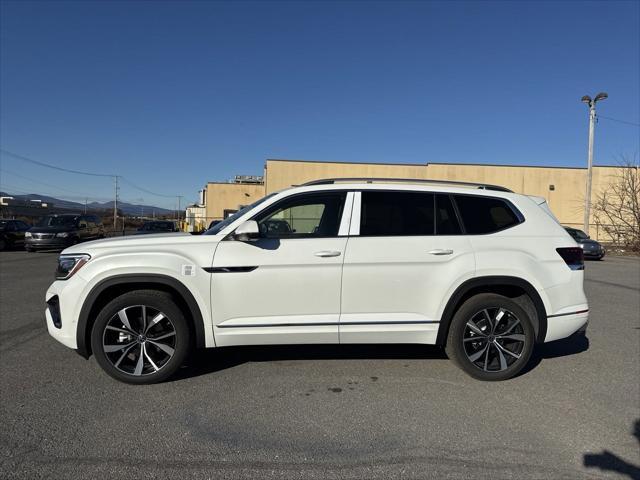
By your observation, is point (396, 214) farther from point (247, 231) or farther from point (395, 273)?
point (247, 231)

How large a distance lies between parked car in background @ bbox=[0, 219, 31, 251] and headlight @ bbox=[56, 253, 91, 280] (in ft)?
60.5

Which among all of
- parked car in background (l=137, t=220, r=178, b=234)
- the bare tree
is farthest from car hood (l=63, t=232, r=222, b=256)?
the bare tree

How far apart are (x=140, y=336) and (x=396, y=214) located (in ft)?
8.69

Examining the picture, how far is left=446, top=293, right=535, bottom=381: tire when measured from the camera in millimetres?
3895

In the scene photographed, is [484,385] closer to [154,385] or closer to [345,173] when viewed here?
[154,385]

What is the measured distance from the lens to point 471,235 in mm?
3951

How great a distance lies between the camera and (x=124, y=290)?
3816 mm

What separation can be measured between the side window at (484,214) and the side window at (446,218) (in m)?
0.08

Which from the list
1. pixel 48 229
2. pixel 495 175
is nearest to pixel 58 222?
pixel 48 229

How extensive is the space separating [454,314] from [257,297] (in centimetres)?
190

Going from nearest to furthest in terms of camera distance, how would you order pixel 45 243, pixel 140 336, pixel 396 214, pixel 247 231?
pixel 247 231
pixel 140 336
pixel 396 214
pixel 45 243

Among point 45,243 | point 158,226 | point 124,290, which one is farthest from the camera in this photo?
point 158,226

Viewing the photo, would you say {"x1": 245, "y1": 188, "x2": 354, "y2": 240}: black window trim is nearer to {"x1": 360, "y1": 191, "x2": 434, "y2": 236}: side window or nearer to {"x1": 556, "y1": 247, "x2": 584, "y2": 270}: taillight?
{"x1": 360, "y1": 191, "x2": 434, "y2": 236}: side window

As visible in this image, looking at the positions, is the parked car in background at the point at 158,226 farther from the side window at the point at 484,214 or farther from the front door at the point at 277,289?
the side window at the point at 484,214
